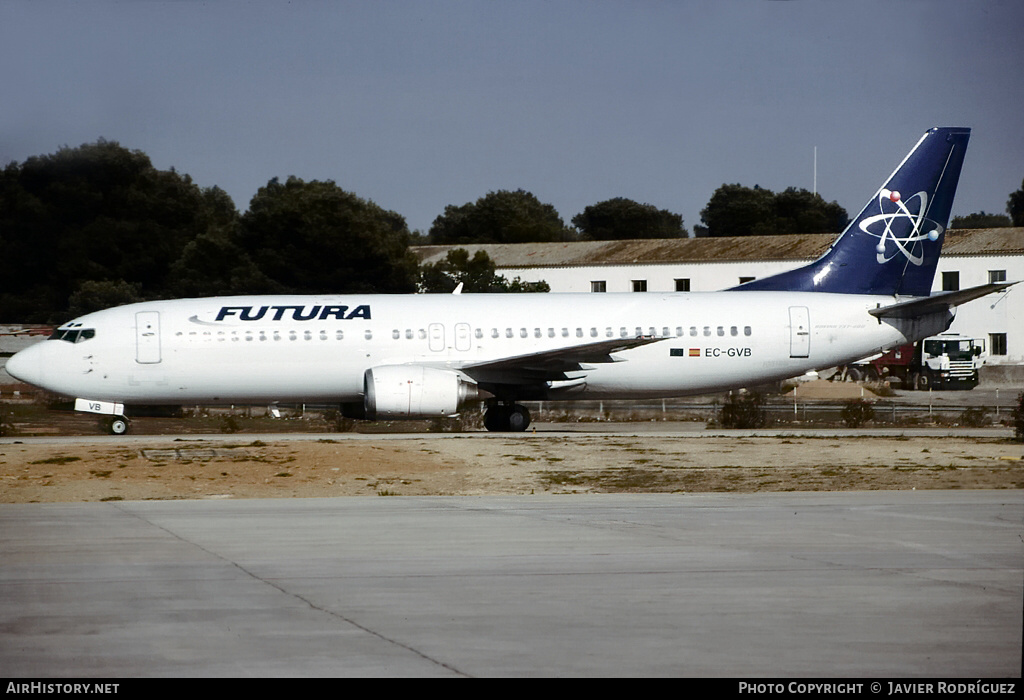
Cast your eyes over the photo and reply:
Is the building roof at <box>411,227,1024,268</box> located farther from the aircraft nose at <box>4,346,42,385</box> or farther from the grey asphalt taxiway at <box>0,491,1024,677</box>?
the grey asphalt taxiway at <box>0,491,1024,677</box>

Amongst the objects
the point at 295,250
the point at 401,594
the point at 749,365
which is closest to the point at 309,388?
the point at 749,365

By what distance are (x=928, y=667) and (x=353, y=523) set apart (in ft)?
26.8

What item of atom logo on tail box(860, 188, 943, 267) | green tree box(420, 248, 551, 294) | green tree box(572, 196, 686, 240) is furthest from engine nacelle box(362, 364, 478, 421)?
green tree box(572, 196, 686, 240)

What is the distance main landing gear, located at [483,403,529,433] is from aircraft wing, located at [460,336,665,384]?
81 cm

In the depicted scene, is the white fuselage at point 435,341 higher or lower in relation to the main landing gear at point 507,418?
higher

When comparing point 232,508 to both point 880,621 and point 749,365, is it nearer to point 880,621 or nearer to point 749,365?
point 880,621

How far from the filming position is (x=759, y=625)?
331 inches

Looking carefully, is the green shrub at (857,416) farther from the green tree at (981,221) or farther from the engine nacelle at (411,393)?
the green tree at (981,221)

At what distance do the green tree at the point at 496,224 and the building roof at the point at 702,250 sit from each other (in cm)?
1789

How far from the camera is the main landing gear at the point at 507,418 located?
28859mm

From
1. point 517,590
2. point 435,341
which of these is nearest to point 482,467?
point 435,341

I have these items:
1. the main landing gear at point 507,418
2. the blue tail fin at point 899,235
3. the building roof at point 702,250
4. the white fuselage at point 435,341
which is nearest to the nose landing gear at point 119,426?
the white fuselage at point 435,341

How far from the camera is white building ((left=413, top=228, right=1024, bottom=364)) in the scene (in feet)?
208

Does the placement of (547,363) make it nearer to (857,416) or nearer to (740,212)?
(857,416)
